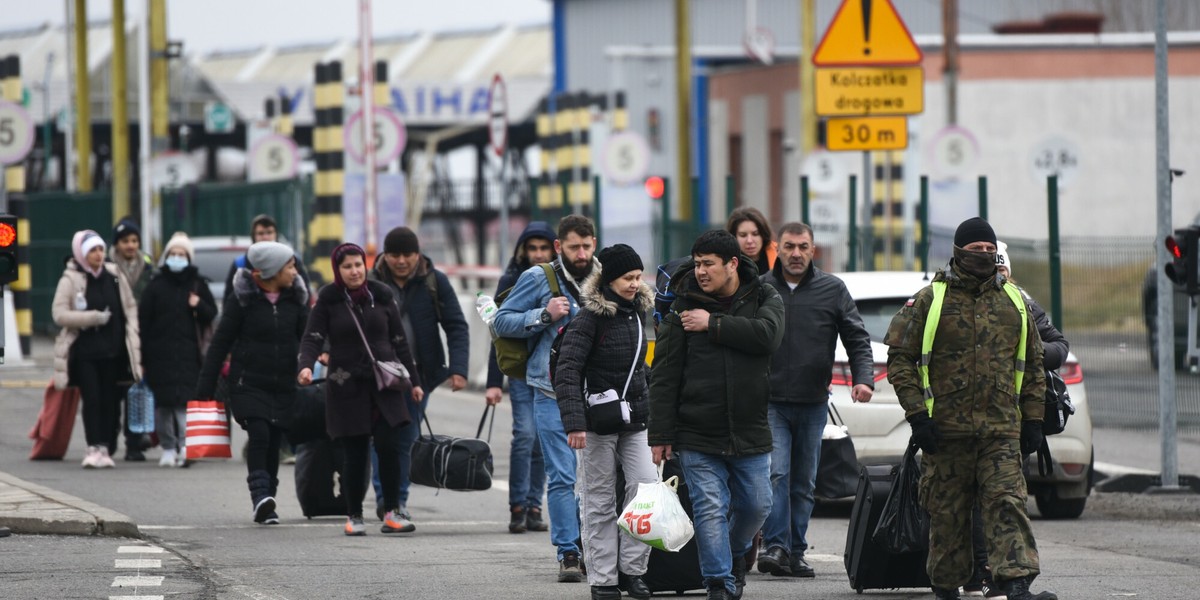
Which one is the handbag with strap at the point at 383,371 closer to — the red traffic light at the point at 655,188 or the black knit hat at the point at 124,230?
the black knit hat at the point at 124,230

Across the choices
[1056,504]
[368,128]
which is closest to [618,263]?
[1056,504]

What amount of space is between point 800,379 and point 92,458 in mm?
7060

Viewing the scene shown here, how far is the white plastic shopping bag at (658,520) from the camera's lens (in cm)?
847

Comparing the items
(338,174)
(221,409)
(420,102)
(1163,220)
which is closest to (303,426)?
(221,409)

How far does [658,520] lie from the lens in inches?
334

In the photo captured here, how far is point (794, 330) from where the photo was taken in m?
10.0

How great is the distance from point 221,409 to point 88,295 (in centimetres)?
274

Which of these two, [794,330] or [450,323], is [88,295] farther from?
[794,330]

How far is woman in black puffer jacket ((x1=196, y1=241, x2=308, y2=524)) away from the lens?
40.4 ft

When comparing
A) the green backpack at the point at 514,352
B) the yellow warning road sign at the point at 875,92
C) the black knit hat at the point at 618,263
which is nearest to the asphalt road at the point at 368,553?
the green backpack at the point at 514,352

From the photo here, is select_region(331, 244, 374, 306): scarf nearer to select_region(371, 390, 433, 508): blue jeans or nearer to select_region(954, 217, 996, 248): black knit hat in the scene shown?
select_region(371, 390, 433, 508): blue jeans

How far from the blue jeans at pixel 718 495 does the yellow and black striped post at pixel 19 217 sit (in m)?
16.8

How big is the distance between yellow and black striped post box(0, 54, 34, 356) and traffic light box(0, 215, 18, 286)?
12.3 meters

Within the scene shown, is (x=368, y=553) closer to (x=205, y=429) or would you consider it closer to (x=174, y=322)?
(x=205, y=429)
